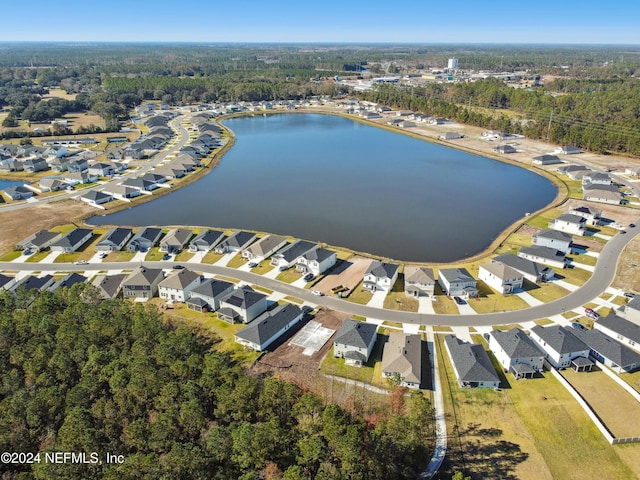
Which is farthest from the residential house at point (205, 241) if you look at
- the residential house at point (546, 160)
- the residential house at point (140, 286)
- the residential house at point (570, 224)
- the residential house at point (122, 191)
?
the residential house at point (546, 160)

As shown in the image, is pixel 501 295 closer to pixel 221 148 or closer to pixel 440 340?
pixel 440 340

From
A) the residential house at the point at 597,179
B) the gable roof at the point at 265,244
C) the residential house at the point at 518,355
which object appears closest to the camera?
the residential house at the point at 518,355

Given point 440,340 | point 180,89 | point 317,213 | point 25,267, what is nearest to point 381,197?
point 317,213

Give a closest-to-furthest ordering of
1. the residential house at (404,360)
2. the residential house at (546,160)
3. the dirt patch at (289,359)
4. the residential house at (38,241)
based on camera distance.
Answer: the residential house at (404,360)
the dirt patch at (289,359)
the residential house at (38,241)
the residential house at (546,160)

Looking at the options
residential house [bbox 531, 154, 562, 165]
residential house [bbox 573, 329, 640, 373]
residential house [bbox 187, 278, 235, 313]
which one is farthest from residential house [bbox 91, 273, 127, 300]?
residential house [bbox 531, 154, 562, 165]

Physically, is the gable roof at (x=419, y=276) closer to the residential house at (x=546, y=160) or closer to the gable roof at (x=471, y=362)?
the gable roof at (x=471, y=362)

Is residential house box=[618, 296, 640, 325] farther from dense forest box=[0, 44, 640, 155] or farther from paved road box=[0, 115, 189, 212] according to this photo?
paved road box=[0, 115, 189, 212]

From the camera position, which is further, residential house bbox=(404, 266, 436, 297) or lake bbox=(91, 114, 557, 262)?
lake bbox=(91, 114, 557, 262)
